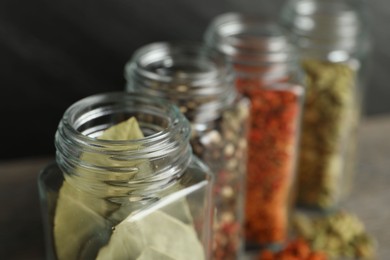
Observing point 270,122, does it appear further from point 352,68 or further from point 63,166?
point 63,166

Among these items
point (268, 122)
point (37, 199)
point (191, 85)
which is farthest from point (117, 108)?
point (37, 199)

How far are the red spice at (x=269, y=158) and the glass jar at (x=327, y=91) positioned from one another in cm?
10

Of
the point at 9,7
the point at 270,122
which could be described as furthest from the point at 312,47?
the point at 9,7

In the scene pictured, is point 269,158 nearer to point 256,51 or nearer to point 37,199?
point 256,51

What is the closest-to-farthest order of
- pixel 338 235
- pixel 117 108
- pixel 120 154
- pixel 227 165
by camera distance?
pixel 120 154
pixel 117 108
pixel 227 165
pixel 338 235

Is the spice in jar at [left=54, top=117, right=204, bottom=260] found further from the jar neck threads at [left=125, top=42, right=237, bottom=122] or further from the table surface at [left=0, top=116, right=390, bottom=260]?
the table surface at [left=0, top=116, right=390, bottom=260]

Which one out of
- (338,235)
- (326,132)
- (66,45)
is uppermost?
(66,45)

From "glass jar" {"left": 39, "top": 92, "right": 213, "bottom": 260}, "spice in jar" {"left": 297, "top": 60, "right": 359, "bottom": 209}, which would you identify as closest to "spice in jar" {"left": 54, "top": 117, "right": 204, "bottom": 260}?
"glass jar" {"left": 39, "top": 92, "right": 213, "bottom": 260}

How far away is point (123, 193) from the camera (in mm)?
749

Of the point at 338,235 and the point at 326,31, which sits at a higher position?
the point at 326,31

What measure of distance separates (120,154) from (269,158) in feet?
1.23

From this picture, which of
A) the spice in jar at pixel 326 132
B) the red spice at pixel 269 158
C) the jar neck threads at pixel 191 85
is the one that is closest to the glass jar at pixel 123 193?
the jar neck threads at pixel 191 85

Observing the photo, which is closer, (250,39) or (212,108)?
(212,108)

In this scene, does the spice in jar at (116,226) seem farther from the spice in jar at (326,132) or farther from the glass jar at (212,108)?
the spice in jar at (326,132)
